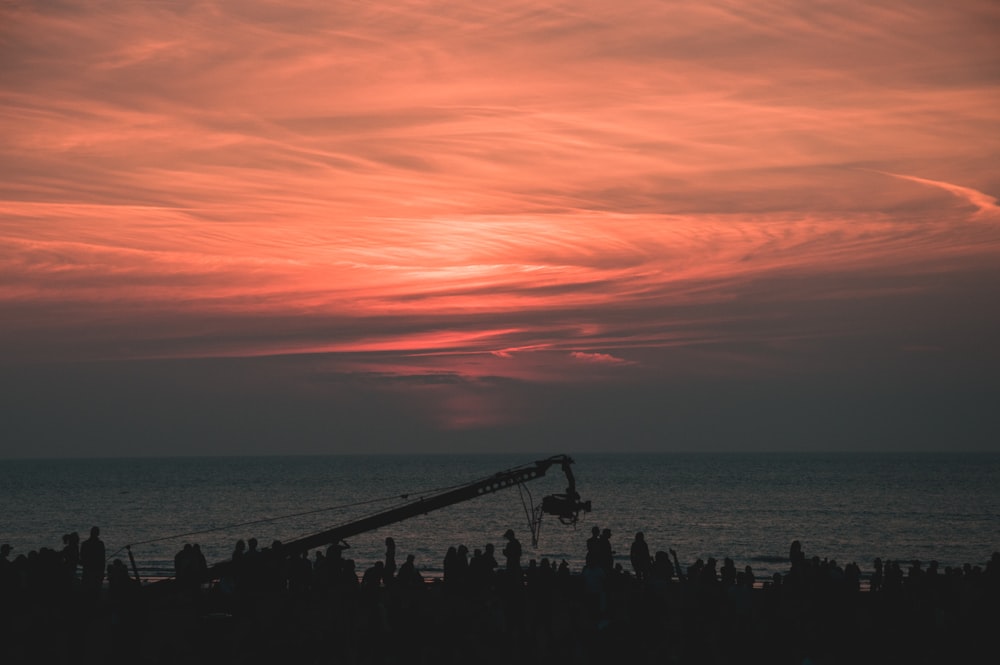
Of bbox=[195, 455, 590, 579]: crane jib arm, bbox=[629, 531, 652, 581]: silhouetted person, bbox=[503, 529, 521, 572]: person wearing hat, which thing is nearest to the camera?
bbox=[503, 529, 521, 572]: person wearing hat

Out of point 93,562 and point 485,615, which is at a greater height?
point 93,562

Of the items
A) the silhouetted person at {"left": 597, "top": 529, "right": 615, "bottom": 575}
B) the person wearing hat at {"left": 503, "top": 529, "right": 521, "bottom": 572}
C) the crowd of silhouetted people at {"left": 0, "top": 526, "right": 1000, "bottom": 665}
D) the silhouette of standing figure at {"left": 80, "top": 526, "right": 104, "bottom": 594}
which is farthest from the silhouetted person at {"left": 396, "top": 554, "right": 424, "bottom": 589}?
the silhouette of standing figure at {"left": 80, "top": 526, "right": 104, "bottom": 594}

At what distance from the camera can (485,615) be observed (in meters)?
18.6

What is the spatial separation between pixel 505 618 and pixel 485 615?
1.20 ft

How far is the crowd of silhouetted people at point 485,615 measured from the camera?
56.3 ft

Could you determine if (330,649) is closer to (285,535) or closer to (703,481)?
(285,535)

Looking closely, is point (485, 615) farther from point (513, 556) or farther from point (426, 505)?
point (426, 505)

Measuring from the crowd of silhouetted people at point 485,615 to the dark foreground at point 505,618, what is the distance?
32mm

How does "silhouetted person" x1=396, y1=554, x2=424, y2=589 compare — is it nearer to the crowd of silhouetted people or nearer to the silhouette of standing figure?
the crowd of silhouetted people

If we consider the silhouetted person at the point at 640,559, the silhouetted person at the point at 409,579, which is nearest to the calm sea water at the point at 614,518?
the silhouetted person at the point at 640,559

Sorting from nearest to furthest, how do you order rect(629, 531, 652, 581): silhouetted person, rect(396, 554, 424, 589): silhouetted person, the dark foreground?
the dark foreground → rect(396, 554, 424, 589): silhouetted person → rect(629, 531, 652, 581): silhouetted person

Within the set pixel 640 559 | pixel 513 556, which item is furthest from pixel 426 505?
pixel 640 559

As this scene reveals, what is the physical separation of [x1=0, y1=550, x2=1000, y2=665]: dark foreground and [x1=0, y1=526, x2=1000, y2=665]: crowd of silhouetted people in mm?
32

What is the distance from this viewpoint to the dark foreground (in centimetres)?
1712
